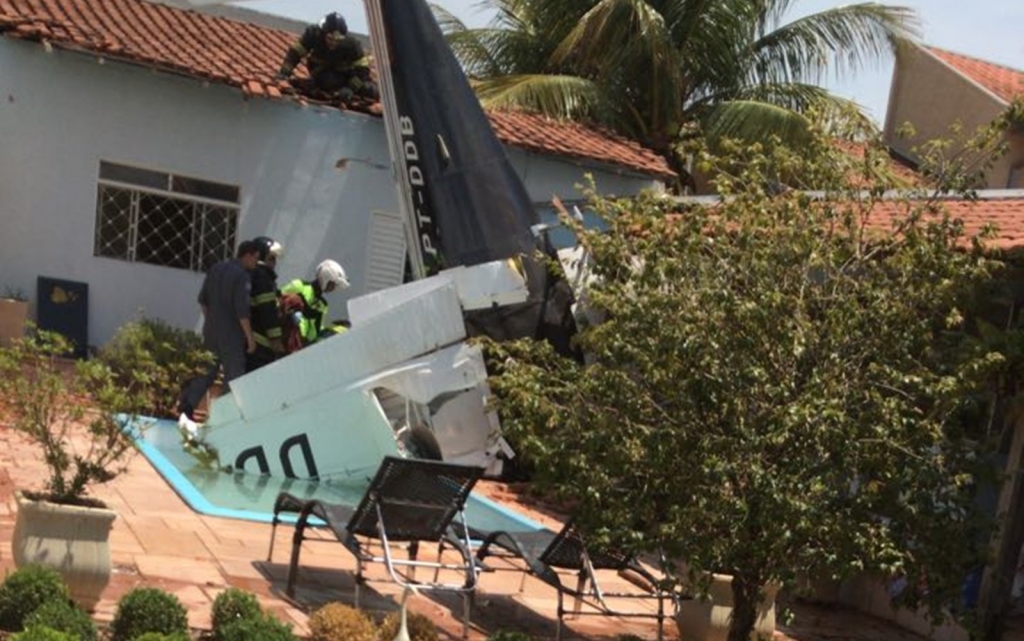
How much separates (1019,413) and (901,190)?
8.12 feet

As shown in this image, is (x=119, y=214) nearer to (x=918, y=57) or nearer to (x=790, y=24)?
(x=790, y=24)

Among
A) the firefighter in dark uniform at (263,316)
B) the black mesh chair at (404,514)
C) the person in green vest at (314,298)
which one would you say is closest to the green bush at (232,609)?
the black mesh chair at (404,514)

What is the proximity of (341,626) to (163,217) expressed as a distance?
41.0 feet

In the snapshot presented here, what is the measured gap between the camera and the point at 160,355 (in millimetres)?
16719

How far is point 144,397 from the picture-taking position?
853cm

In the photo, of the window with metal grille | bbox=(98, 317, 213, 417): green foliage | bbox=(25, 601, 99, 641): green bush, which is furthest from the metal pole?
bbox=(25, 601, 99, 641): green bush

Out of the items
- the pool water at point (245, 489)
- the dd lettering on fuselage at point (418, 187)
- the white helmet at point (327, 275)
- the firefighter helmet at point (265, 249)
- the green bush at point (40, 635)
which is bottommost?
the pool water at point (245, 489)

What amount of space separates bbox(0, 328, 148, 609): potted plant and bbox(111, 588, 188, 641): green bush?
0.74 m

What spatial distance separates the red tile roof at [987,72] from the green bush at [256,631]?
22.2 m

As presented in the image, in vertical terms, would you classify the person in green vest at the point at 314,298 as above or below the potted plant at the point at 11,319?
above

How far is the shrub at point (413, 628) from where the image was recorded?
322 inches

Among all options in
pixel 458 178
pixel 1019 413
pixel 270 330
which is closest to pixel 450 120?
pixel 458 178

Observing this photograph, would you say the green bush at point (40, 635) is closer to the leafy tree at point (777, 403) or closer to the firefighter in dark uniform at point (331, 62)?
the leafy tree at point (777, 403)

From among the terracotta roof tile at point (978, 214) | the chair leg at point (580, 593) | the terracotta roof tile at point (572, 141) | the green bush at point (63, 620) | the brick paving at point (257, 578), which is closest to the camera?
the green bush at point (63, 620)
